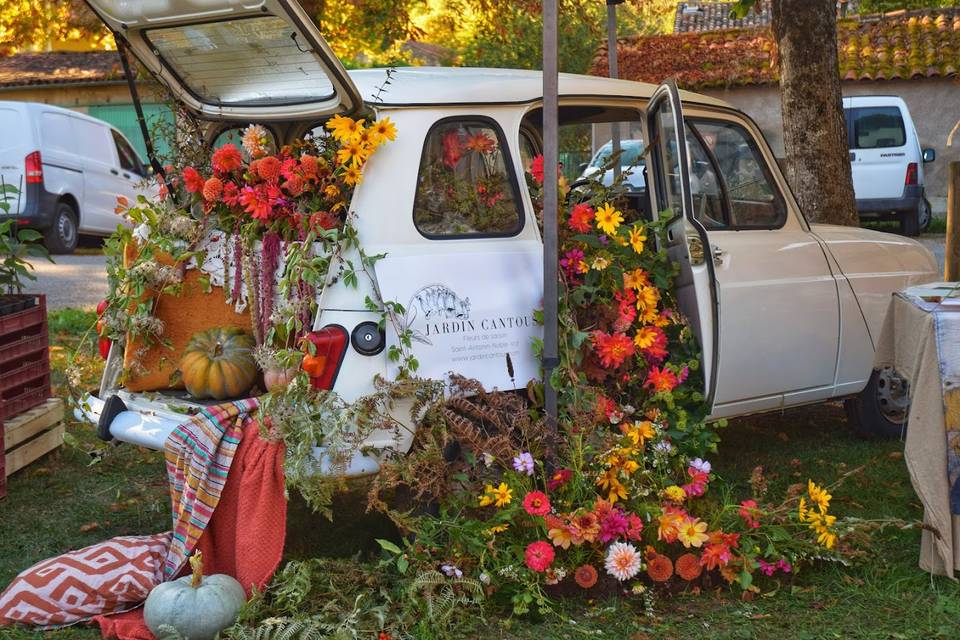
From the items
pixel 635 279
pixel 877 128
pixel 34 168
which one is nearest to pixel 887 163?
pixel 877 128

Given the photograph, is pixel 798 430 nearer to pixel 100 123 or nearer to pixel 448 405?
pixel 448 405

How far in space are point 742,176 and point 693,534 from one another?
2215 mm

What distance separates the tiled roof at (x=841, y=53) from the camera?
20.2 meters

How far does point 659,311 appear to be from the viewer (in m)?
4.76

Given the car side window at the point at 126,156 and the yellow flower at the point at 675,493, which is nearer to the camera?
the yellow flower at the point at 675,493

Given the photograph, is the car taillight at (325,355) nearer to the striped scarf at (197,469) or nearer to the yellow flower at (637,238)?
the striped scarf at (197,469)

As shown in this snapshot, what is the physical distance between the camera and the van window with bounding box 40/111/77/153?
15.0 m

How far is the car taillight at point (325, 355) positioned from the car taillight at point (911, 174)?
14.6m

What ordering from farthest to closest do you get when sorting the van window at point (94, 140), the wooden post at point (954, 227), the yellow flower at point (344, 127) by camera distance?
the van window at point (94, 140)
the wooden post at point (954, 227)
the yellow flower at point (344, 127)

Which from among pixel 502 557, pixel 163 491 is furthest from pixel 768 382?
pixel 163 491

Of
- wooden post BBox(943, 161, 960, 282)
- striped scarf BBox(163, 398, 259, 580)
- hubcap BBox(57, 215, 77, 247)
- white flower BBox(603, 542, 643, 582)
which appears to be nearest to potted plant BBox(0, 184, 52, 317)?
striped scarf BBox(163, 398, 259, 580)

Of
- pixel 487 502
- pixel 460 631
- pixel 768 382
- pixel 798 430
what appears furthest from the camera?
pixel 798 430

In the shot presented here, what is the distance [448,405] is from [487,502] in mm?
398

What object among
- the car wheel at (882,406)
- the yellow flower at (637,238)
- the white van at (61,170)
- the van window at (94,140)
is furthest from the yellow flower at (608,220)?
the van window at (94,140)
